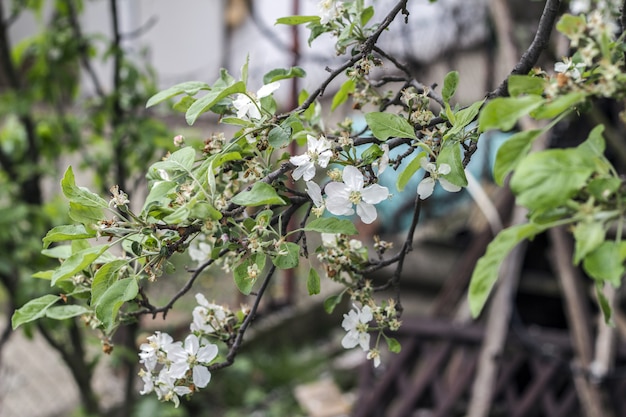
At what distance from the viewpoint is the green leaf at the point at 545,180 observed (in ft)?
1.83

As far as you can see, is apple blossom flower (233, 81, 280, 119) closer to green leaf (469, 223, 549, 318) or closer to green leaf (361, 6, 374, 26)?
green leaf (361, 6, 374, 26)

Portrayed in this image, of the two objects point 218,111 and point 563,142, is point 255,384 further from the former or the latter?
point 218,111

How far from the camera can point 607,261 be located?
23.0 inches

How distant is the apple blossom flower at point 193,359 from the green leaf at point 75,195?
191 mm

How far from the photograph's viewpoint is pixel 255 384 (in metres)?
3.83

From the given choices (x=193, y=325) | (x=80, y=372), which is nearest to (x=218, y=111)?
(x=193, y=325)

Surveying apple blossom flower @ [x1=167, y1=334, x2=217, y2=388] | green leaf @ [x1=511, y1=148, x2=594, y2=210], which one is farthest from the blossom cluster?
green leaf @ [x1=511, y1=148, x2=594, y2=210]

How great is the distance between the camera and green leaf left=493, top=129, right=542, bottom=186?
60 cm

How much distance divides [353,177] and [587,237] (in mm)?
281

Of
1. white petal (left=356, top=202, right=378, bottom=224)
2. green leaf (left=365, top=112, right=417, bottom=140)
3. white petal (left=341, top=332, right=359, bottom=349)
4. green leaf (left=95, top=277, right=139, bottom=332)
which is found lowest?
white petal (left=341, top=332, right=359, bottom=349)

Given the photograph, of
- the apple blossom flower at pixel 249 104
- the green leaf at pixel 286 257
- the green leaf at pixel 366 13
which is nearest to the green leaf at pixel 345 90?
the green leaf at pixel 366 13

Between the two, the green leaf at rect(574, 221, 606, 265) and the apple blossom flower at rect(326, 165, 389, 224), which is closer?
the green leaf at rect(574, 221, 606, 265)

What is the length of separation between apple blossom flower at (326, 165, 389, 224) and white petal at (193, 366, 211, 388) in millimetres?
247

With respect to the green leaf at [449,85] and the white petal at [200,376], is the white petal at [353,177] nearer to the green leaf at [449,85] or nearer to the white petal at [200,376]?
the green leaf at [449,85]
